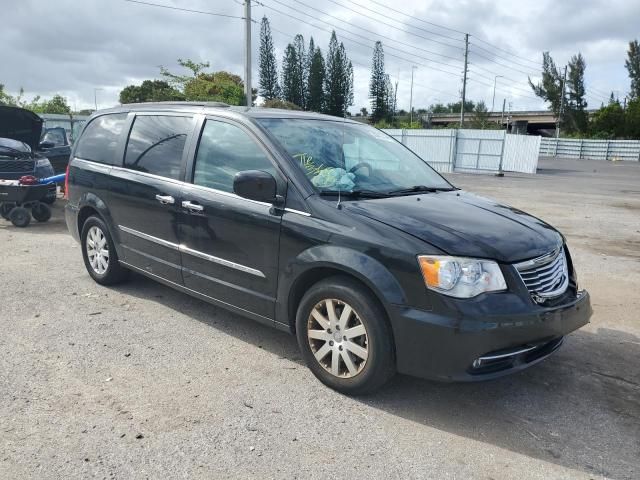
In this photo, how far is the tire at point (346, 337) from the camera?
3232mm

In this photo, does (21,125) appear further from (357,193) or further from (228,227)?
(357,193)

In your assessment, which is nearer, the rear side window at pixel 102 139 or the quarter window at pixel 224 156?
the quarter window at pixel 224 156

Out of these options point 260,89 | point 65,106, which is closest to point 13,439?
point 65,106

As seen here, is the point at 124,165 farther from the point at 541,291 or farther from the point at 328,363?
the point at 541,291

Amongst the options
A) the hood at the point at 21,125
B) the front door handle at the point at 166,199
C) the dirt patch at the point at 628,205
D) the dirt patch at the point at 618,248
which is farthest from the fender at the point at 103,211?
the dirt patch at the point at 628,205

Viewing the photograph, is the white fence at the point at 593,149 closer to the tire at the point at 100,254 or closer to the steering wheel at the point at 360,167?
the steering wheel at the point at 360,167

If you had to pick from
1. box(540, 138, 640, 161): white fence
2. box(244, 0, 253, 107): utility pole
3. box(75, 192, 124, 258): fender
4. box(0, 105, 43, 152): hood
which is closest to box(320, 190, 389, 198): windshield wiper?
box(75, 192, 124, 258): fender

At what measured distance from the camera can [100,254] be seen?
5.58 m

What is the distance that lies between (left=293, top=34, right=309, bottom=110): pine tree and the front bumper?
77709 mm

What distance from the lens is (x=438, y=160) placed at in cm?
3016

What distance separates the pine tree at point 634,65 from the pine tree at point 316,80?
48.1 metres

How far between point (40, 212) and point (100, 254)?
16.9ft

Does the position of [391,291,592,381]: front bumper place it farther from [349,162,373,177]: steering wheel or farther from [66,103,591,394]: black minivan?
[349,162,373,177]: steering wheel

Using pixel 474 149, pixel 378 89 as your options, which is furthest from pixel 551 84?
pixel 474 149
